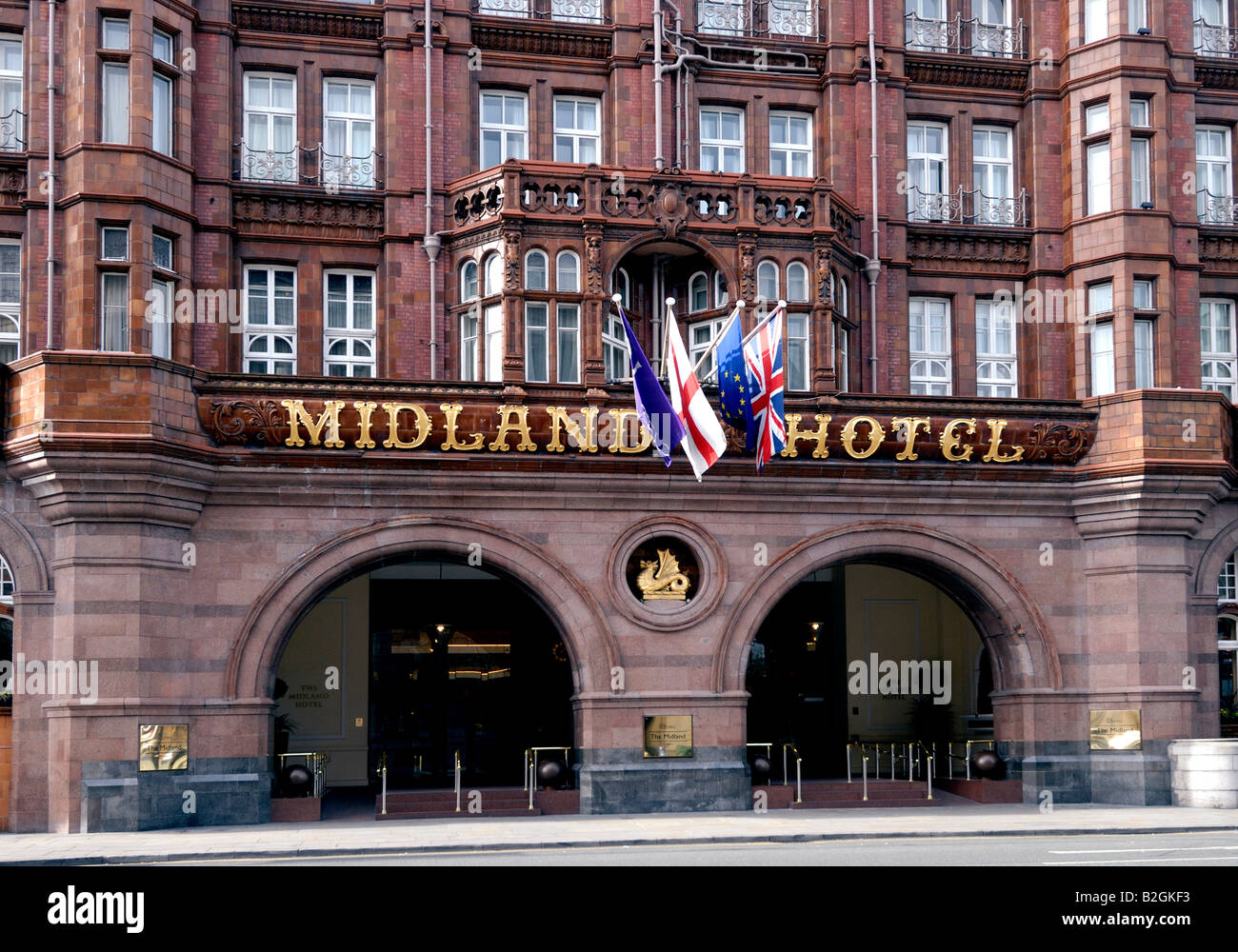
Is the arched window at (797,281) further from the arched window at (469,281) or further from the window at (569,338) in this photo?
the arched window at (469,281)

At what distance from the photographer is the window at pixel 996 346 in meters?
32.9

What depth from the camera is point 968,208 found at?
32906 mm

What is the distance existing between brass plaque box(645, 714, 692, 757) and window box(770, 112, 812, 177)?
41.1ft

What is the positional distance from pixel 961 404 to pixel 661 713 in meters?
8.33

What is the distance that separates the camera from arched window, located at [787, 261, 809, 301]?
2961 centimetres

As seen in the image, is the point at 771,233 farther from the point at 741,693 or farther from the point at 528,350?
the point at 741,693

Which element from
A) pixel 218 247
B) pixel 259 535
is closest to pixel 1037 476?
pixel 259 535

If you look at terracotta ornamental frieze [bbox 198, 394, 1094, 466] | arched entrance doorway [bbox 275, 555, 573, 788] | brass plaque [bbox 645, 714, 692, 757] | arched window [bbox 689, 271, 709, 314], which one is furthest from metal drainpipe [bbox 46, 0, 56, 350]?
brass plaque [bbox 645, 714, 692, 757]

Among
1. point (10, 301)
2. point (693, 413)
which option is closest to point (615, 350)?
point (693, 413)

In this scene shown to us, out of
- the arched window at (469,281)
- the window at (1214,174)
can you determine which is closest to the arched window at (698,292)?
the arched window at (469,281)

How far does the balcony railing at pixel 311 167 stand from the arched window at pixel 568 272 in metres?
4.74

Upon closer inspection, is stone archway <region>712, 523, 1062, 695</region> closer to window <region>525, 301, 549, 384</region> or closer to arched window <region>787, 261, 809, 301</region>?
arched window <region>787, 261, 809, 301</region>

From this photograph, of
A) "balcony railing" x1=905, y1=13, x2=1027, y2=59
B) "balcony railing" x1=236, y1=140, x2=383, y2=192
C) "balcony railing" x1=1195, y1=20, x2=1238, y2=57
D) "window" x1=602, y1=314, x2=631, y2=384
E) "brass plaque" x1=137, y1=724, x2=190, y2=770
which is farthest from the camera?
"balcony railing" x1=1195, y1=20, x2=1238, y2=57

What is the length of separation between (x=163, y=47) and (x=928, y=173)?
16293 millimetres
